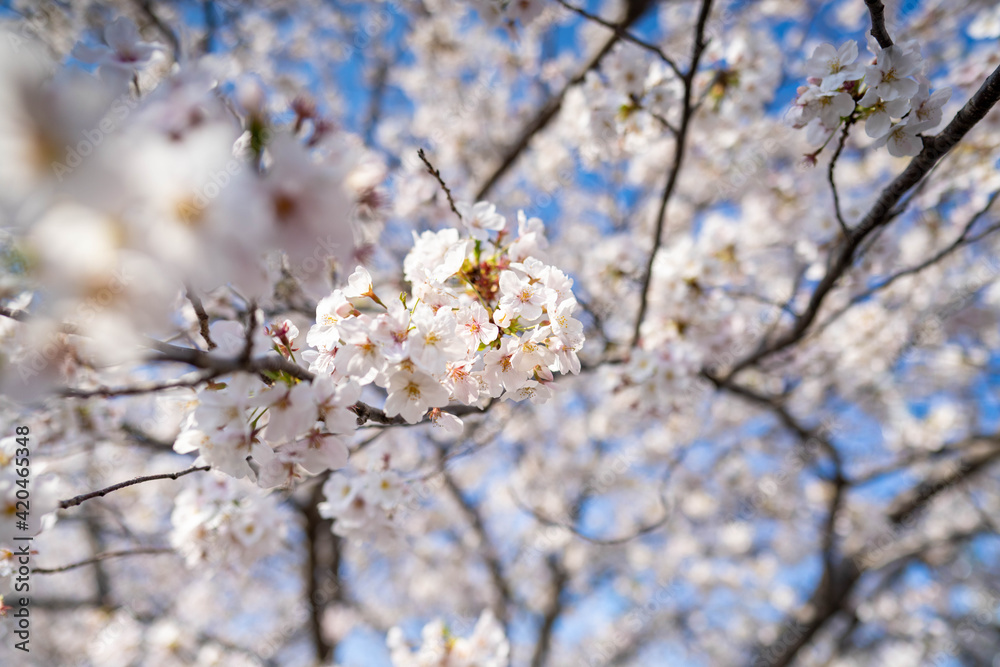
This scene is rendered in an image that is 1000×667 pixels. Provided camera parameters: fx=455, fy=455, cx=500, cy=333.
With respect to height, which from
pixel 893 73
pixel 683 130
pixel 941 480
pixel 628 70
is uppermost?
pixel 628 70

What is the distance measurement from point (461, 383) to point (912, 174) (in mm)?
1397

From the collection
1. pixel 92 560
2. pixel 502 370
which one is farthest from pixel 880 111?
pixel 92 560

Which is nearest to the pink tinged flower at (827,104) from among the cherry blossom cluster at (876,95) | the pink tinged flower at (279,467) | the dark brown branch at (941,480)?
the cherry blossom cluster at (876,95)

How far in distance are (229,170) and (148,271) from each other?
157 millimetres

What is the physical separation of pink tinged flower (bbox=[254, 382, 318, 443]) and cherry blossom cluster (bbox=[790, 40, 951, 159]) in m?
1.57

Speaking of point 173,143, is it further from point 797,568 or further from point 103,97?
point 797,568

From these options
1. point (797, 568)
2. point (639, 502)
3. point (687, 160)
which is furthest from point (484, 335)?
point (797, 568)

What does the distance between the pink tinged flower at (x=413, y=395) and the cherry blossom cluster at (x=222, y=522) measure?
1.19 m

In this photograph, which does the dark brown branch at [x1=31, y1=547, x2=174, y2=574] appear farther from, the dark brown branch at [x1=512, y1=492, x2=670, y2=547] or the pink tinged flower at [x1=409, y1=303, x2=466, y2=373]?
the dark brown branch at [x1=512, y1=492, x2=670, y2=547]

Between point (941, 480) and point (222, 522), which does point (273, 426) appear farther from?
point (941, 480)

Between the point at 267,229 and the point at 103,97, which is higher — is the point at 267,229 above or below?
below

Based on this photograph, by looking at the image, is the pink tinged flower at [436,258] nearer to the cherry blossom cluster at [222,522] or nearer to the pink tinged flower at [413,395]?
the pink tinged flower at [413,395]

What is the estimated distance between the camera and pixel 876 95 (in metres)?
1.23

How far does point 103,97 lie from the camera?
1.77 feet
